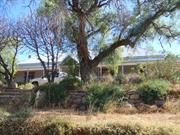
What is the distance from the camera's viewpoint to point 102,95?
58.3ft

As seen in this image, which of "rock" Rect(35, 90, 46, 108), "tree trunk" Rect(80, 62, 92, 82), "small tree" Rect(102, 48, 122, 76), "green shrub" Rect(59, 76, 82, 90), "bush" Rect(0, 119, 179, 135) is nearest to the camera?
"bush" Rect(0, 119, 179, 135)

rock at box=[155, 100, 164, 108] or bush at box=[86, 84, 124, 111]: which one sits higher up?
bush at box=[86, 84, 124, 111]

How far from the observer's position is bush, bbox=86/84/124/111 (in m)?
17.1

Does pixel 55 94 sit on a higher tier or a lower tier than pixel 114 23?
lower

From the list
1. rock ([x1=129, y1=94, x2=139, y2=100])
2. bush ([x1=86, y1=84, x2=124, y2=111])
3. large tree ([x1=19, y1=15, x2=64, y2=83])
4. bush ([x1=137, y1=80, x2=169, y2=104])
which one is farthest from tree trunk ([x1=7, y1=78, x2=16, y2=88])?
bush ([x1=137, y1=80, x2=169, y2=104])

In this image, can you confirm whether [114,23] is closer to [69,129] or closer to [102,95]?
[102,95]

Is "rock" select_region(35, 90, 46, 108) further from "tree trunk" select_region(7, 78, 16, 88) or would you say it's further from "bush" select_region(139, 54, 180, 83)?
"tree trunk" select_region(7, 78, 16, 88)

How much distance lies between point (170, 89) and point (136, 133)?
9.00 metres

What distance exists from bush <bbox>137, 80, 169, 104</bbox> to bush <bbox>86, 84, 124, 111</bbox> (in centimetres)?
91

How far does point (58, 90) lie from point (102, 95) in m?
2.57

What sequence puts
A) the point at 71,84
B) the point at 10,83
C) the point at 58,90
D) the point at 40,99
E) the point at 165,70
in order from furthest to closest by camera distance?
the point at 10,83 → the point at 165,70 → the point at 71,84 → the point at 58,90 → the point at 40,99

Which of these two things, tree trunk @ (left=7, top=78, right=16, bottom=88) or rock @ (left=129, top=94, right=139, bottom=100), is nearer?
rock @ (left=129, top=94, right=139, bottom=100)

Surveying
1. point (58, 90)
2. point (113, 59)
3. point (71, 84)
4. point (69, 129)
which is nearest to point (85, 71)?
point (71, 84)

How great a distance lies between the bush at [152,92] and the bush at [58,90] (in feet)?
11.8
